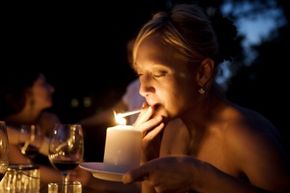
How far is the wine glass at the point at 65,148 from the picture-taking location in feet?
6.86

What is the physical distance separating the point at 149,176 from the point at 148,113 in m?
0.65

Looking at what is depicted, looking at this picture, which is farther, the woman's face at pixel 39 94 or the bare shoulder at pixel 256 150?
the woman's face at pixel 39 94

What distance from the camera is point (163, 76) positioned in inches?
85.7

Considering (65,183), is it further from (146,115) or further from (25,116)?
(25,116)

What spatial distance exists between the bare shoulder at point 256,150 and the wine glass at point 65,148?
65 centimetres

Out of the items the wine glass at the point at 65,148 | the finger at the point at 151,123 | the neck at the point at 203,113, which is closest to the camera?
the wine glass at the point at 65,148

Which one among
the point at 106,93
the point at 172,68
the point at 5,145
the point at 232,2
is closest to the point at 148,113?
the point at 172,68

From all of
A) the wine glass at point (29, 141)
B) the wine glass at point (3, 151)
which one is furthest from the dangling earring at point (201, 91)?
the wine glass at point (29, 141)

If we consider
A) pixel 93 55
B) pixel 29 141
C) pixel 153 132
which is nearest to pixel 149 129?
pixel 153 132

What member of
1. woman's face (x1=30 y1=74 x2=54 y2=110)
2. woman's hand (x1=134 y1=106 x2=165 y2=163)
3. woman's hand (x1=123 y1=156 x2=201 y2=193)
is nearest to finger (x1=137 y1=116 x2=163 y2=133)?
woman's hand (x1=134 y1=106 x2=165 y2=163)

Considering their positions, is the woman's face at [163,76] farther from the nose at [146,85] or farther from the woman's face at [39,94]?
the woman's face at [39,94]

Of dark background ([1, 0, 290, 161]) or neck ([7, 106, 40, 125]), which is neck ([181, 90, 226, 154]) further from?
dark background ([1, 0, 290, 161])

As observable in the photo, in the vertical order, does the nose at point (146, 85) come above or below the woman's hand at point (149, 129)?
above

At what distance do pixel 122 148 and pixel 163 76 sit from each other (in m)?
0.46
